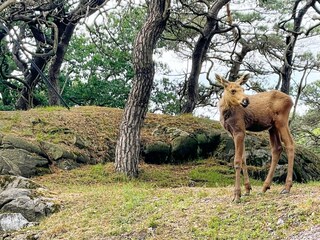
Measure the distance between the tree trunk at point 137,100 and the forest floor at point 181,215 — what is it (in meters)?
2.13

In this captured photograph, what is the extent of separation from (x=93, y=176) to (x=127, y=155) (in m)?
0.83

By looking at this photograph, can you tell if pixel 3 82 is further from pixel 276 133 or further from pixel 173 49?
pixel 276 133

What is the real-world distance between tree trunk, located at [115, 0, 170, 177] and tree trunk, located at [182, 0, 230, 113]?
3.11 metres

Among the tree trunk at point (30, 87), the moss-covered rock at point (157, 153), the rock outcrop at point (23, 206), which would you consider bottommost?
the rock outcrop at point (23, 206)

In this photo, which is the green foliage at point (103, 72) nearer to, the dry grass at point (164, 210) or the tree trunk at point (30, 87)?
the tree trunk at point (30, 87)

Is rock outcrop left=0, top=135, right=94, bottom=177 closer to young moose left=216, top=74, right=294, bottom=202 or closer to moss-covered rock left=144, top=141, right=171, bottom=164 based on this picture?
moss-covered rock left=144, top=141, right=171, bottom=164

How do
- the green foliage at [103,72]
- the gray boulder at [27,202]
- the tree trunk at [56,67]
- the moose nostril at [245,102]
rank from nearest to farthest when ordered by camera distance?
the moose nostril at [245,102] < the gray boulder at [27,202] < the tree trunk at [56,67] < the green foliage at [103,72]

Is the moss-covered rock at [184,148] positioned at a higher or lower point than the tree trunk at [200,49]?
lower

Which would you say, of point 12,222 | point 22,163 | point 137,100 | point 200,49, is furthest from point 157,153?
point 12,222

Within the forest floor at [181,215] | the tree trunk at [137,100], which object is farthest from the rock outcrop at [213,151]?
the forest floor at [181,215]

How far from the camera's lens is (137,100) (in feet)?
38.2

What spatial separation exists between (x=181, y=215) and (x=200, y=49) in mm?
9226

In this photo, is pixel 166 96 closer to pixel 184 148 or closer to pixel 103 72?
pixel 103 72

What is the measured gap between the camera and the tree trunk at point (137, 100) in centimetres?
1154
